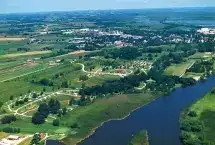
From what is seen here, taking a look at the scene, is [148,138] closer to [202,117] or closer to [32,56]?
[202,117]

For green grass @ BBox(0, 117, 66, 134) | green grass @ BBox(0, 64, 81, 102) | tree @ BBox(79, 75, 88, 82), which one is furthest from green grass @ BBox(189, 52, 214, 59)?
green grass @ BBox(0, 117, 66, 134)

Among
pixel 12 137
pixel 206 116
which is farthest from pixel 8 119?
pixel 206 116

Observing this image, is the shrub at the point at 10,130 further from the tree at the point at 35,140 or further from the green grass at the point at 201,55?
the green grass at the point at 201,55

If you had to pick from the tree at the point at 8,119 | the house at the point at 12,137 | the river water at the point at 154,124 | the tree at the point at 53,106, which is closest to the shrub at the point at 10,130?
the house at the point at 12,137

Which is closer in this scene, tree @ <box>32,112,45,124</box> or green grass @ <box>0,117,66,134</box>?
green grass @ <box>0,117,66,134</box>

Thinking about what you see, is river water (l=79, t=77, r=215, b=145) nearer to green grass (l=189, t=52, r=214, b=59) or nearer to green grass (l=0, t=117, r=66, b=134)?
green grass (l=0, t=117, r=66, b=134)
